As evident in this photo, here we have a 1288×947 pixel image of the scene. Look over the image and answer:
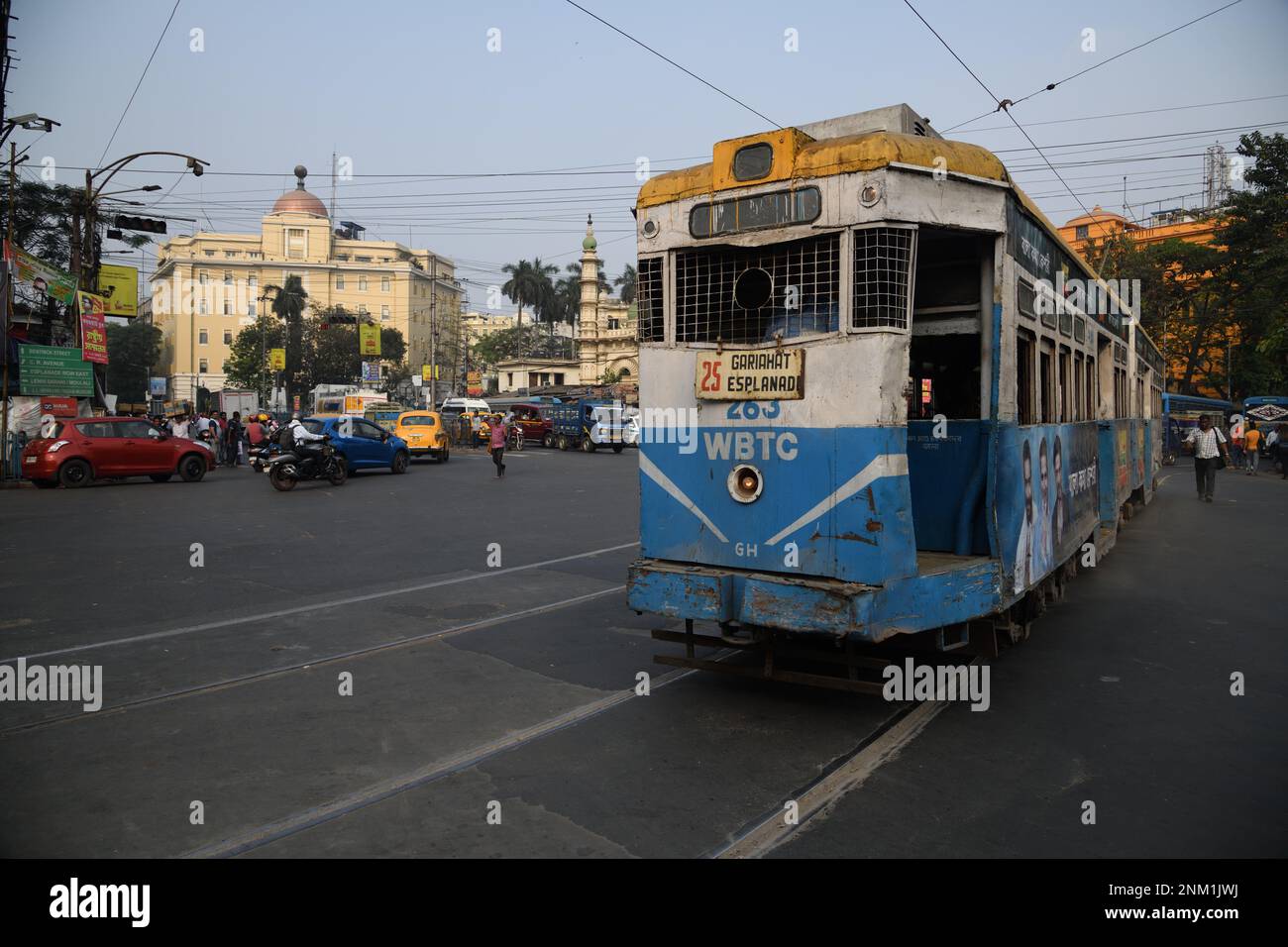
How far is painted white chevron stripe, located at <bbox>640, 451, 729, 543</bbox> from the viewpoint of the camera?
207 inches

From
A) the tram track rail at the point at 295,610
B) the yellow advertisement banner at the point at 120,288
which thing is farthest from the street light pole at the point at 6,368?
the tram track rail at the point at 295,610

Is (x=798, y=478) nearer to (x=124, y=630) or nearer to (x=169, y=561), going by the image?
(x=124, y=630)

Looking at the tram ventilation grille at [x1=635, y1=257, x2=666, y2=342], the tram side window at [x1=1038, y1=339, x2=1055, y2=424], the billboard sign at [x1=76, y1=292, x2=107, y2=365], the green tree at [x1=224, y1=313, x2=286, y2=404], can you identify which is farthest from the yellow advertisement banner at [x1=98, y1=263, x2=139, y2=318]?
the green tree at [x1=224, y1=313, x2=286, y2=404]

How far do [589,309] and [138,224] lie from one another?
65.8 metres

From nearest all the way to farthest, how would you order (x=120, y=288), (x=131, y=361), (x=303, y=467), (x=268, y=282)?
(x=303, y=467) → (x=120, y=288) → (x=131, y=361) → (x=268, y=282)

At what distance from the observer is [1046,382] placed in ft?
21.6

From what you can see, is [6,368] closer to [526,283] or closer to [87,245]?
[87,245]

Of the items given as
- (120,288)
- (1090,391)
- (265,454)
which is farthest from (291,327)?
(1090,391)

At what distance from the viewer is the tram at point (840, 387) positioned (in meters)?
4.77

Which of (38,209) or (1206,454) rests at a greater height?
(38,209)

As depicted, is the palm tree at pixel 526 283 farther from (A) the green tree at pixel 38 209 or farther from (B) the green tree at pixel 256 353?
(A) the green tree at pixel 38 209

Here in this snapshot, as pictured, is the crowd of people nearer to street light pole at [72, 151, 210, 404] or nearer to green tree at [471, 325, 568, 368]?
street light pole at [72, 151, 210, 404]

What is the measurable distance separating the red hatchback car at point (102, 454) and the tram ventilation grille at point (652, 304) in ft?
62.1

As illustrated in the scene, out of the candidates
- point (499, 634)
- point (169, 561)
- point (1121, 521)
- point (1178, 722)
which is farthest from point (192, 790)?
point (1121, 521)
